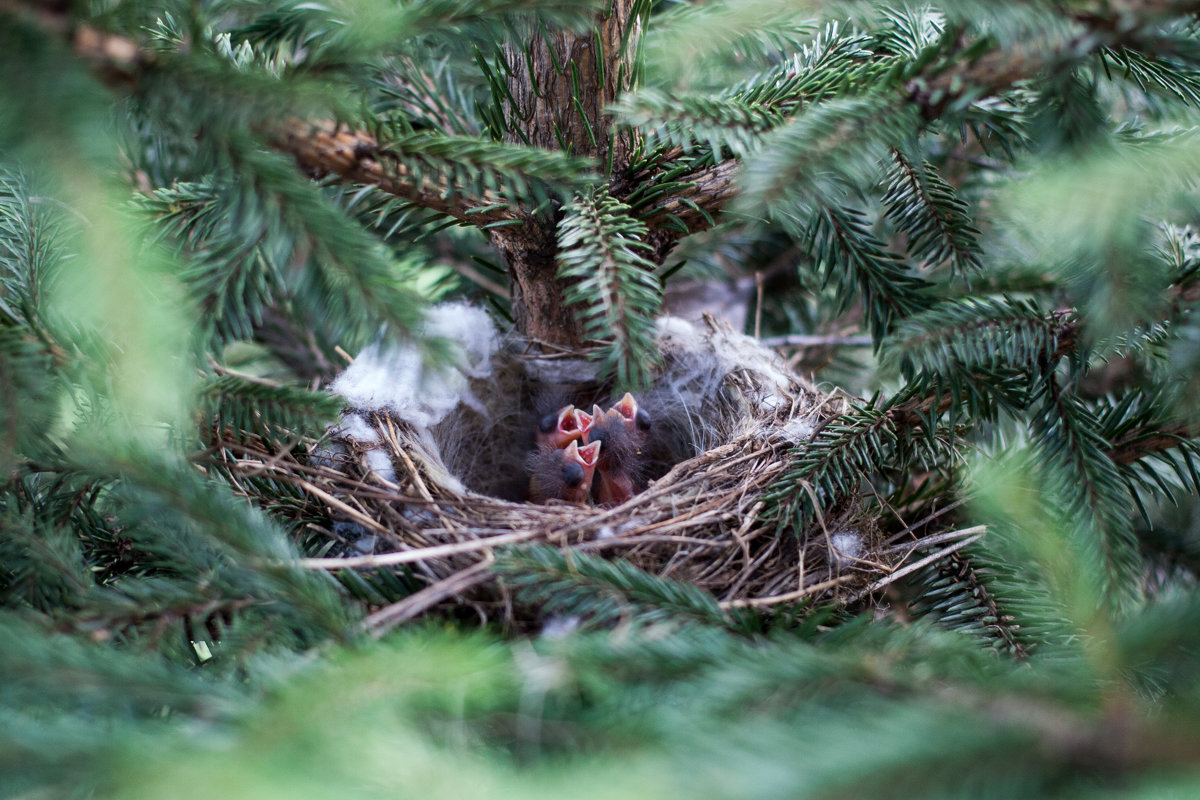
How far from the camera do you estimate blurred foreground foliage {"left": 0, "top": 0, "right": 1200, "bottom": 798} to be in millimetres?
519

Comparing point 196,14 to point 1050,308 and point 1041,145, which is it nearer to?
point 1041,145

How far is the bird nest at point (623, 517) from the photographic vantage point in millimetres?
1013

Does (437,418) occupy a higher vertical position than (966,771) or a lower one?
lower

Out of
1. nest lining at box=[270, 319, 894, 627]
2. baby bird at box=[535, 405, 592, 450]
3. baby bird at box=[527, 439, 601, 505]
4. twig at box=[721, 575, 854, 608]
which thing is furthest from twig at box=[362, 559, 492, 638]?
baby bird at box=[535, 405, 592, 450]

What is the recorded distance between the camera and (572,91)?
113cm

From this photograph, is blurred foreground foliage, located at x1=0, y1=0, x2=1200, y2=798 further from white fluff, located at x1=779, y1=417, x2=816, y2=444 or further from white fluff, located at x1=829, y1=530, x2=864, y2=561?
white fluff, located at x1=779, y1=417, x2=816, y2=444

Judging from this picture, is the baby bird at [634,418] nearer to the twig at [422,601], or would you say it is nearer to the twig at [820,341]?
the twig at [820,341]

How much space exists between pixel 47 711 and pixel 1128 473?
1.32m

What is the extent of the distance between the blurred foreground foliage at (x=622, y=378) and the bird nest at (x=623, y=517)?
0.06m

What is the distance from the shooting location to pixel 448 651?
61 centimetres

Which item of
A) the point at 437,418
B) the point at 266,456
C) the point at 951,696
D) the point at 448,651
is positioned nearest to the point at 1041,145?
the point at 951,696

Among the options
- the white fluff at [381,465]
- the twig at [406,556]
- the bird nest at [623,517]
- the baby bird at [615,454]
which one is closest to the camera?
the twig at [406,556]

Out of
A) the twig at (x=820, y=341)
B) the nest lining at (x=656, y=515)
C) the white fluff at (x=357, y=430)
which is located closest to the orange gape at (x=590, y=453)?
the nest lining at (x=656, y=515)

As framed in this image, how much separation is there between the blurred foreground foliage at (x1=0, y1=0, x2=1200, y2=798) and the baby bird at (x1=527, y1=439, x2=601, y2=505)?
0.80m
